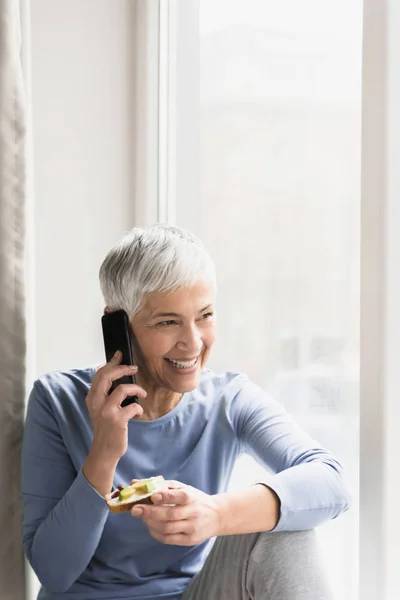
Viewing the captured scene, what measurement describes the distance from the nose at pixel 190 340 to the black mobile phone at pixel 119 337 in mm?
86

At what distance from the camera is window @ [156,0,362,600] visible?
1.49 m

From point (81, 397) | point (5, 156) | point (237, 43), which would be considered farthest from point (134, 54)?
point (81, 397)

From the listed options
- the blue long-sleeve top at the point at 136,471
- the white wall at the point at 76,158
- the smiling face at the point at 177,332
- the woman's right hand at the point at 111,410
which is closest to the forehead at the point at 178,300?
the smiling face at the point at 177,332

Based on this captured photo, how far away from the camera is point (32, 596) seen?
1701mm

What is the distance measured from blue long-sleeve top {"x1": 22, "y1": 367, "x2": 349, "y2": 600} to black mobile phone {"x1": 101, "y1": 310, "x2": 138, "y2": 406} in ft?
0.41

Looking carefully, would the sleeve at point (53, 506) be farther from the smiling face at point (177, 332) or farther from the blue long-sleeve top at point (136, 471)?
the smiling face at point (177, 332)

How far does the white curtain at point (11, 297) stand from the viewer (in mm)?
1581

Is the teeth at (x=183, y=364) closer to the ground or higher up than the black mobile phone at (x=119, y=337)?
closer to the ground

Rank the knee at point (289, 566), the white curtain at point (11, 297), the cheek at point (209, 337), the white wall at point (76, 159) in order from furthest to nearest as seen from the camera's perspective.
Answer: the white wall at point (76, 159) → the white curtain at point (11, 297) → the cheek at point (209, 337) → the knee at point (289, 566)

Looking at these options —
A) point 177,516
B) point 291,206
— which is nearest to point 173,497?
point 177,516

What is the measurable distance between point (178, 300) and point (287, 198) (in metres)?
0.39

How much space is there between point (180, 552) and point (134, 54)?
129 cm

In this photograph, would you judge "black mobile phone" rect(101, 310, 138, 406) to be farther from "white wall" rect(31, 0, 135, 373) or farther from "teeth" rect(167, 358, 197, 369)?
"white wall" rect(31, 0, 135, 373)

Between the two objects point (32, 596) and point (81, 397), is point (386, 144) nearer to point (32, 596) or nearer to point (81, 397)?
point (81, 397)
